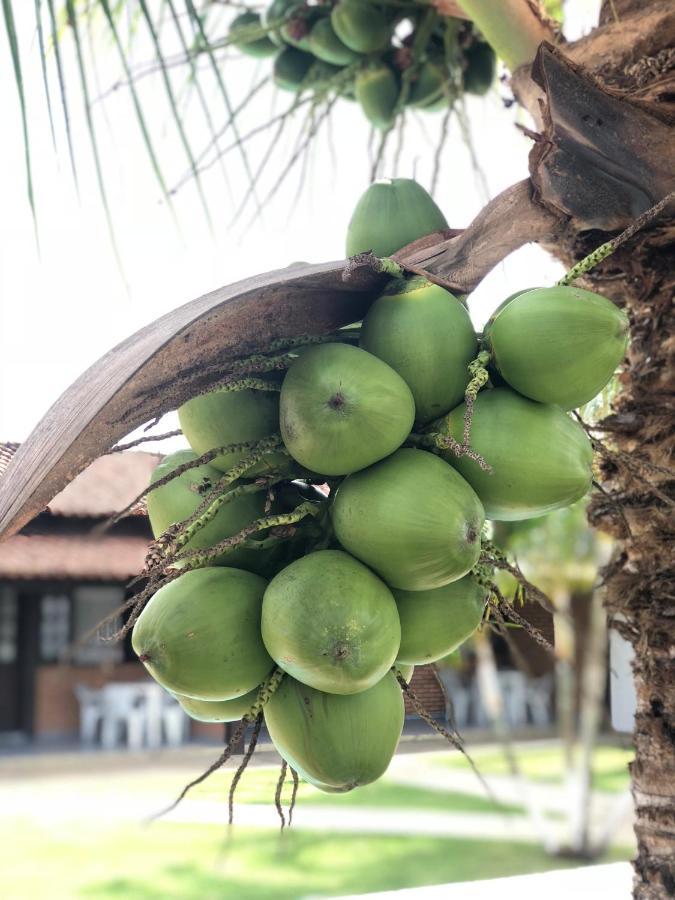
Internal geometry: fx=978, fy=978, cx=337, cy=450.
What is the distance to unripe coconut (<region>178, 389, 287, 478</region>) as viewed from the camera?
0.86 meters

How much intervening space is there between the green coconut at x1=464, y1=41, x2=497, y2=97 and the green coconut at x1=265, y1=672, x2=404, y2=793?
1.64 meters

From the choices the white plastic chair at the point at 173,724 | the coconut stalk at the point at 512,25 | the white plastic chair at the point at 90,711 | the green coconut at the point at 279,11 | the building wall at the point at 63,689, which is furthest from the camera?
the building wall at the point at 63,689

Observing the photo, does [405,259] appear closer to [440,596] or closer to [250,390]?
[250,390]

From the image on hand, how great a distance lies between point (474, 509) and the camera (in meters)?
0.79

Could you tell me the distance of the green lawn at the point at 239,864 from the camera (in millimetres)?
8172

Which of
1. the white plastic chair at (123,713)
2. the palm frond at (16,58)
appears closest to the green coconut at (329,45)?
the palm frond at (16,58)

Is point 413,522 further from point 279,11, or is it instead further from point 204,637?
point 279,11

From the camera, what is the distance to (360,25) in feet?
6.10

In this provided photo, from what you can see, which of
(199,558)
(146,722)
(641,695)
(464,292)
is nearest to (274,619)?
(199,558)

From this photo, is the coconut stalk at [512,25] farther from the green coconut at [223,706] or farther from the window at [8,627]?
the window at [8,627]

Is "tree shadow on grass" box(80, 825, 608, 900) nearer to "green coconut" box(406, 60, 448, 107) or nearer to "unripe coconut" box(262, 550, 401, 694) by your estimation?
"green coconut" box(406, 60, 448, 107)

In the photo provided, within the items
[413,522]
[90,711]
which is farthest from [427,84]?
[90,711]

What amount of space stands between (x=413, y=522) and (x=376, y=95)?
1423mm

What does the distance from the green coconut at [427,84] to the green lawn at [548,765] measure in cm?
1057
